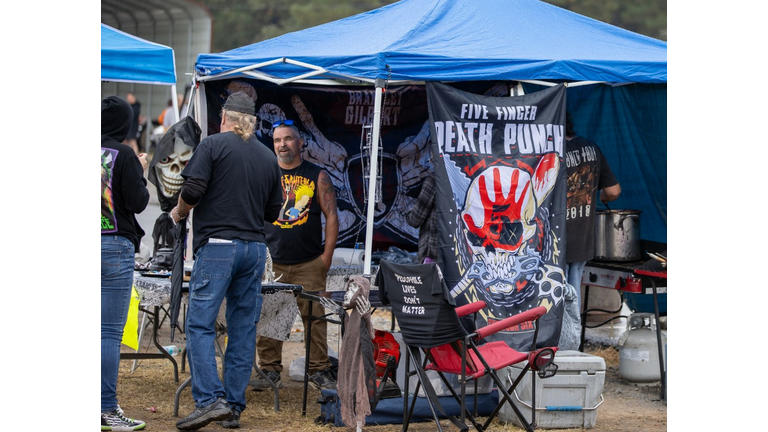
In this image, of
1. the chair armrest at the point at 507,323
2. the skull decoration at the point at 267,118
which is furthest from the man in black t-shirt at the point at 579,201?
the skull decoration at the point at 267,118

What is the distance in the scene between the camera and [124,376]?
6.80 m

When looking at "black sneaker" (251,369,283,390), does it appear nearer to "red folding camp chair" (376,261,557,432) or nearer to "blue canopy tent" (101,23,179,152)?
"red folding camp chair" (376,261,557,432)

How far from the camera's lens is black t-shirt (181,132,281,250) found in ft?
17.0

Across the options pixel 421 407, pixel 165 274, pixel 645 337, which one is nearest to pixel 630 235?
pixel 645 337

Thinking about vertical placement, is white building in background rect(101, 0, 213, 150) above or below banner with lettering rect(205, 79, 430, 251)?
above

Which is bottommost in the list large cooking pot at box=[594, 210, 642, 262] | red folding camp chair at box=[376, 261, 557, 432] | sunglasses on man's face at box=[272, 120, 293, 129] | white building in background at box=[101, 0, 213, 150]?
red folding camp chair at box=[376, 261, 557, 432]

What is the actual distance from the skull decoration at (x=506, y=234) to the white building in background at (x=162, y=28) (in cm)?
1845

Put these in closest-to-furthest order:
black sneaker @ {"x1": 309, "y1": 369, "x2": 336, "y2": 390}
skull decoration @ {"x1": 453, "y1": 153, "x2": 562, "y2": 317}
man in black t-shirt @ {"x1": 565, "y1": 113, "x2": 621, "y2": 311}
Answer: skull decoration @ {"x1": 453, "y1": 153, "x2": 562, "y2": 317} → black sneaker @ {"x1": 309, "y1": 369, "x2": 336, "y2": 390} → man in black t-shirt @ {"x1": 565, "y1": 113, "x2": 621, "y2": 311}

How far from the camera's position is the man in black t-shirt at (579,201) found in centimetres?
682

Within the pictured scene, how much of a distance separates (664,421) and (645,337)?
3.32 ft

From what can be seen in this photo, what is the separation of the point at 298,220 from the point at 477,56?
170 cm

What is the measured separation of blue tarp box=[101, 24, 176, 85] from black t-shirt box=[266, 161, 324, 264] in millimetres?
1201

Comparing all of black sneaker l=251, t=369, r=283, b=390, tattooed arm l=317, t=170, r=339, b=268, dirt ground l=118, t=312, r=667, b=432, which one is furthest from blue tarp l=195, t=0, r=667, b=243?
black sneaker l=251, t=369, r=283, b=390

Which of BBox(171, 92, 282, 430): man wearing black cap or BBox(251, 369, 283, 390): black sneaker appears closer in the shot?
BBox(171, 92, 282, 430): man wearing black cap
